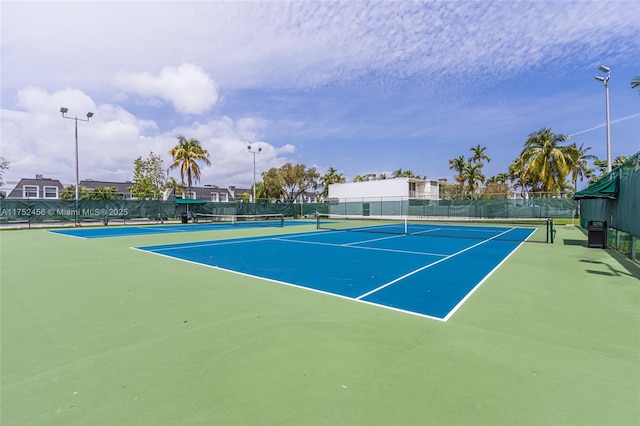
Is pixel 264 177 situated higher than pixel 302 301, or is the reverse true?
pixel 264 177

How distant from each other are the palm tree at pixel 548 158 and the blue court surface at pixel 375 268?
26.6 m

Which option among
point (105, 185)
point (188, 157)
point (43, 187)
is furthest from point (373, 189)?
point (43, 187)

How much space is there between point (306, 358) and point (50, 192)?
68.7 meters

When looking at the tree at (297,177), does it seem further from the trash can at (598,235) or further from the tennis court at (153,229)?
the trash can at (598,235)

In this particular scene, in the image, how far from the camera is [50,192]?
5528cm

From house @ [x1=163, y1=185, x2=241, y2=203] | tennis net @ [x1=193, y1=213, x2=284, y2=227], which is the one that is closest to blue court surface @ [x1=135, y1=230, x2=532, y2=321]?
tennis net @ [x1=193, y1=213, x2=284, y2=227]

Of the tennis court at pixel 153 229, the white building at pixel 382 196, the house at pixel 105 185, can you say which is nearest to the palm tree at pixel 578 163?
the white building at pixel 382 196

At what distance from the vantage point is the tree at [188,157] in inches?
1410

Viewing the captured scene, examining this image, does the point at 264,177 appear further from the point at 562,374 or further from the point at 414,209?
the point at 562,374

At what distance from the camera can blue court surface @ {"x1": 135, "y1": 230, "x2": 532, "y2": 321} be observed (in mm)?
5805

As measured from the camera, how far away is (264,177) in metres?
50.1

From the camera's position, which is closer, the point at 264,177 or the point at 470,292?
the point at 470,292

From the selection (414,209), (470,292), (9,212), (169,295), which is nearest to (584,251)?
(470,292)

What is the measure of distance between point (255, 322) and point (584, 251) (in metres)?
12.8
